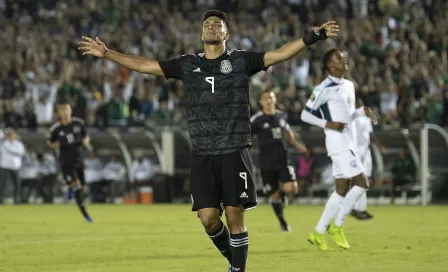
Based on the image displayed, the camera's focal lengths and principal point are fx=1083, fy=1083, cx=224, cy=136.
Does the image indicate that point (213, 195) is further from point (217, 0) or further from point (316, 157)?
point (217, 0)

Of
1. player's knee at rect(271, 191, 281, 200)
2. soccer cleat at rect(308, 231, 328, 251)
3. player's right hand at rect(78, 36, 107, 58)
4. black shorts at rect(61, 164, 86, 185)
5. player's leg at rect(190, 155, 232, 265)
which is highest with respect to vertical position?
player's right hand at rect(78, 36, 107, 58)

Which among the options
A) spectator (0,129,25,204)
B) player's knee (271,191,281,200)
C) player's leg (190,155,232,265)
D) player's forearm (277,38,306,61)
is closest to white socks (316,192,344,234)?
player's knee (271,191,281,200)

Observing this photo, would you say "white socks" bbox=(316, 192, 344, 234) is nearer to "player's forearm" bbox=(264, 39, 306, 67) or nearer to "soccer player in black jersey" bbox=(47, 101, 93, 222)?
"player's forearm" bbox=(264, 39, 306, 67)

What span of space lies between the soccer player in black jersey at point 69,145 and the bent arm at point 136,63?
13.0m

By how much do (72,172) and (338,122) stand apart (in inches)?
380

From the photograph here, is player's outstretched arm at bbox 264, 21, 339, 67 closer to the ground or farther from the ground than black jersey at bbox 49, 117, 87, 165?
farther from the ground

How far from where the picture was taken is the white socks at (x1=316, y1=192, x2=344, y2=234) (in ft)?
48.1

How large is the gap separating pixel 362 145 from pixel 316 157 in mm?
9152

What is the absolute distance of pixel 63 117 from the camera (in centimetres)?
2325

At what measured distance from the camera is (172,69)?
10250 mm

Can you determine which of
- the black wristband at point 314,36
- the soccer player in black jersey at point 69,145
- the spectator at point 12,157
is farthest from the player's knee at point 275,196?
the spectator at point 12,157

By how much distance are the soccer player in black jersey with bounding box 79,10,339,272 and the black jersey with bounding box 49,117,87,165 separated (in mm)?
13245

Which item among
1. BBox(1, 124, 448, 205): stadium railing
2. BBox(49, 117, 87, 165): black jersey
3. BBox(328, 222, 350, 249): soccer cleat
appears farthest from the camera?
BBox(1, 124, 448, 205): stadium railing

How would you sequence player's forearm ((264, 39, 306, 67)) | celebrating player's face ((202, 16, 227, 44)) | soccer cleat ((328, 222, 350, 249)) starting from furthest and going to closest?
soccer cleat ((328, 222, 350, 249)), celebrating player's face ((202, 16, 227, 44)), player's forearm ((264, 39, 306, 67))
